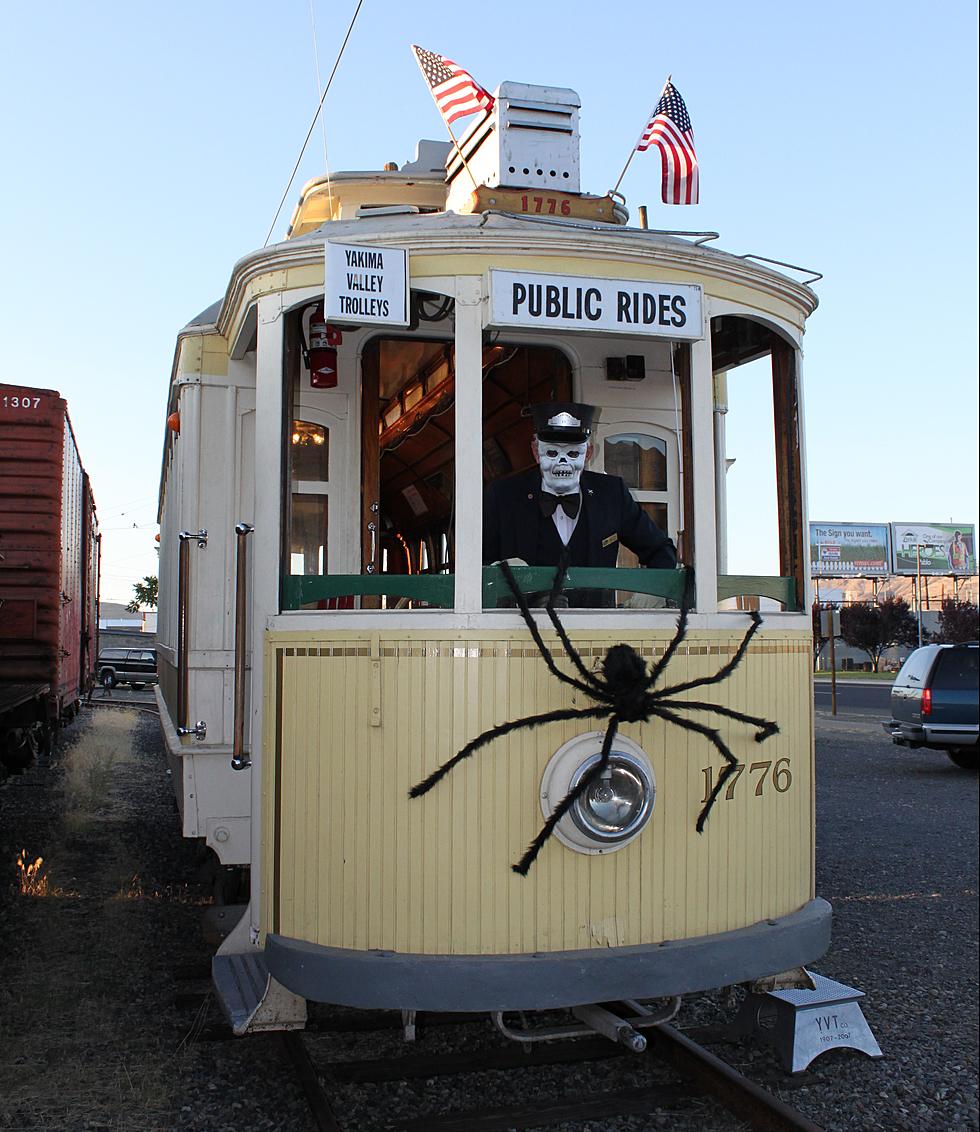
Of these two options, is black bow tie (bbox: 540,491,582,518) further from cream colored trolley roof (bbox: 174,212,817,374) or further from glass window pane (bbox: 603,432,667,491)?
glass window pane (bbox: 603,432,667,491)

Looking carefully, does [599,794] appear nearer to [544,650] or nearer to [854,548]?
[544,650]

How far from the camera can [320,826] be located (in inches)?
144

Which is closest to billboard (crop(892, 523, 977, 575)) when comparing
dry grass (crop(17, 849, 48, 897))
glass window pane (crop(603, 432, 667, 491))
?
dry grass (crop(17, 849, 48, 897))

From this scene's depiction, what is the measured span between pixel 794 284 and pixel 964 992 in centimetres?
354

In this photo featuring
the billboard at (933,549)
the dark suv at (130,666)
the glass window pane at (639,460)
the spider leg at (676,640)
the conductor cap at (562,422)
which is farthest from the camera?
the billboard at (933,549)

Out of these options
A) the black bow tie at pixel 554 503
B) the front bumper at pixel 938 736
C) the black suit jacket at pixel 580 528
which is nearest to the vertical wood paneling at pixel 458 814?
the black suit jacket at pixel 580 528

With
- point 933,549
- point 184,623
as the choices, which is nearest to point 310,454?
point 184,623

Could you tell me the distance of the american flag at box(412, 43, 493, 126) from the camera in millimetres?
4676

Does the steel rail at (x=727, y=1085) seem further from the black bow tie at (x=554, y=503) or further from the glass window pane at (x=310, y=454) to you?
the glass window pane at (x=310, y=454)

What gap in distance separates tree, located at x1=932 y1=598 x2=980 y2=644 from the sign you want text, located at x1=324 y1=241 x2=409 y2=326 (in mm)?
48668

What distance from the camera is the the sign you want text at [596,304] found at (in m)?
3.67

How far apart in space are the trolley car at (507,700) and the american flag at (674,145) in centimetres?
64

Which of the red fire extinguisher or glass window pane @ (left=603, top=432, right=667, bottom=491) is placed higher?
the red fire extinguisher

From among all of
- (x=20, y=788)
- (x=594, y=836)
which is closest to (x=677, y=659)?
(x=594, y=836)
